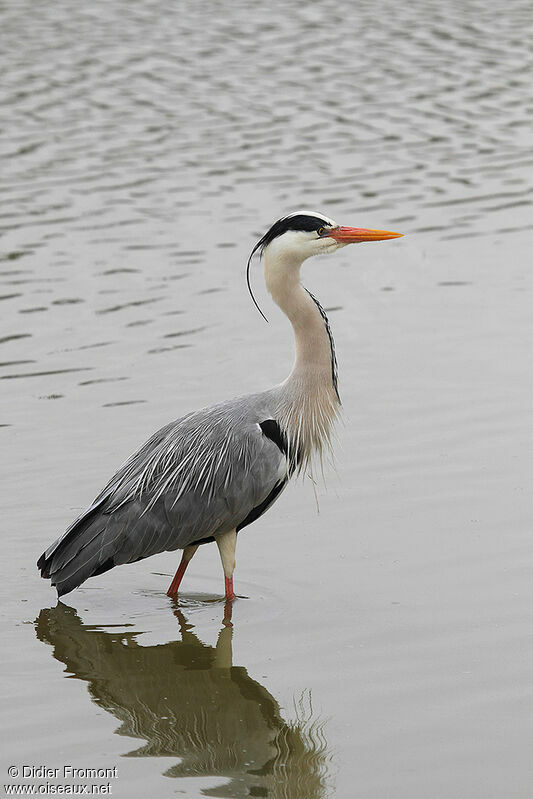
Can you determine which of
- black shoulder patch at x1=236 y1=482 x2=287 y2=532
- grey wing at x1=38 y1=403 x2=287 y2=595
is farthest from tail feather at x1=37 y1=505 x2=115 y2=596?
black shoulder patch at x1=236 y1=482 x2=287 y2=532

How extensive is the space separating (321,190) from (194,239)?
2079mm

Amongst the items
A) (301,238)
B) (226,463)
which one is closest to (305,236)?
(301,238)

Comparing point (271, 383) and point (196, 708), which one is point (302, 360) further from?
point (271, 383)

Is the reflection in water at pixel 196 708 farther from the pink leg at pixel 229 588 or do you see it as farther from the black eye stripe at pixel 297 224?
the black eye stripe at pixel 297 224

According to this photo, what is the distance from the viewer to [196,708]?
6125 millimetres

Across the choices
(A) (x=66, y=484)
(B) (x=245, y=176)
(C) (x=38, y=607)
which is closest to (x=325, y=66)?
(B) (x=245, y=176)

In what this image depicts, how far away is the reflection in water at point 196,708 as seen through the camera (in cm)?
550

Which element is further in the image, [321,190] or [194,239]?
[321,190]

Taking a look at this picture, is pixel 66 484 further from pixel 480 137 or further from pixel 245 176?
pixel 480 137

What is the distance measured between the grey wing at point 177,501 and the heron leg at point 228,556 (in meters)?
0.06

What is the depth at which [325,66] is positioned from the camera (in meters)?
22.0

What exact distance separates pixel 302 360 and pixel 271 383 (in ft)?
9.44

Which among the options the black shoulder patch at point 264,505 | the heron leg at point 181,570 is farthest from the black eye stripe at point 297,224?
the heron leg at point 181,570

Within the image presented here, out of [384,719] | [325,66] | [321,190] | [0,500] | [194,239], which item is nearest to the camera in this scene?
[384,719]
